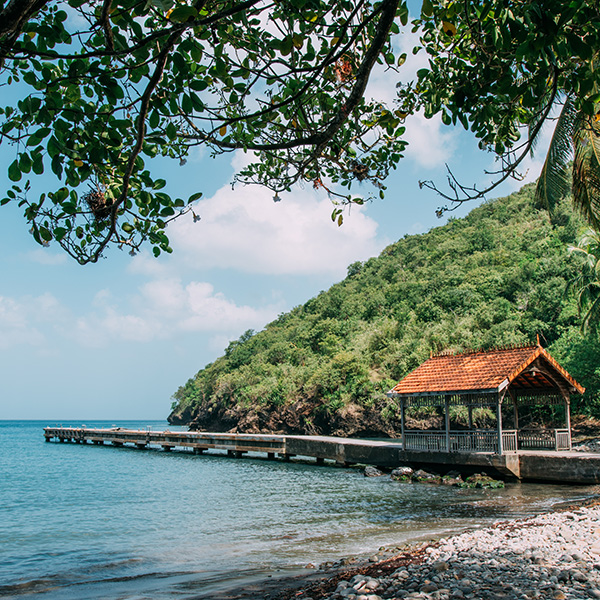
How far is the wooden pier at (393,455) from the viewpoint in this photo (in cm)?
1572

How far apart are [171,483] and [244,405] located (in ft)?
80.4

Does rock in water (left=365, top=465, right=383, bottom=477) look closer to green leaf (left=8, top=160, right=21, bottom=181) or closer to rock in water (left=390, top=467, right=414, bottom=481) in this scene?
rock in water (left=390, top=467, right=414, bottom=481)

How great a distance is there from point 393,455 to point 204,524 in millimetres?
10562

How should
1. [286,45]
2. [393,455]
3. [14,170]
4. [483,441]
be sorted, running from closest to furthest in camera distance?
1. [14,170]
2. [286,45]
3. [483,441]
4. [393,455]

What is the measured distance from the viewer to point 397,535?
34.1ft

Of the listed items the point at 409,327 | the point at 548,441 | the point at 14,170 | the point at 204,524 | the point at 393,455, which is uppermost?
the point at 409,327

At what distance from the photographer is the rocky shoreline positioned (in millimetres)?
5043

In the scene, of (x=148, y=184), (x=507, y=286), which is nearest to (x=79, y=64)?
(x=148, y=184)

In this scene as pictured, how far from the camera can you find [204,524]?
43.3 ft

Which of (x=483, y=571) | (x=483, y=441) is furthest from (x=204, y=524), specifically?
(x=483, y=441)

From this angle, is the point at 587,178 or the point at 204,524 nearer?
the point at 587,178

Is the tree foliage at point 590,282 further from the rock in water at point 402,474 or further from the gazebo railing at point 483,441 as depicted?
the rock in water at point 402,474

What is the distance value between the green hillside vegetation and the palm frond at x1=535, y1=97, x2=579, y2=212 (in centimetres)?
1494

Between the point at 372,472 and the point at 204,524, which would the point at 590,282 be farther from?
the point at 204,524
